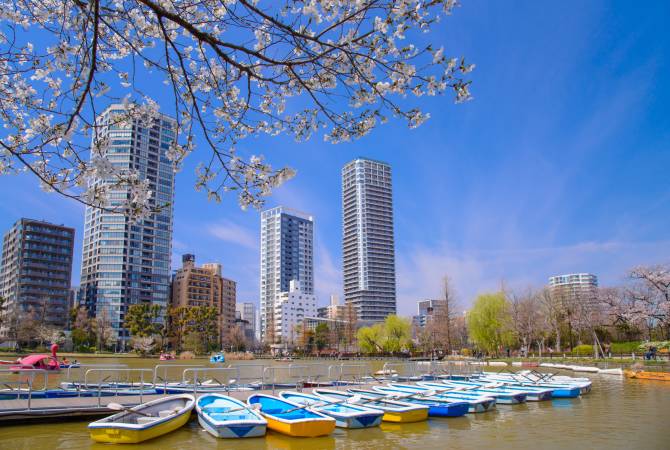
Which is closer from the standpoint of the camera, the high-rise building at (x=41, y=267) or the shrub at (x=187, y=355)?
the shrub at (x=187, y=355)

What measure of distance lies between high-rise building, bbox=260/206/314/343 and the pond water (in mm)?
155867

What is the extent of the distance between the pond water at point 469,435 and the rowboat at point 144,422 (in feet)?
0.70

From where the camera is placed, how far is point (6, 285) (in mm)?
96938

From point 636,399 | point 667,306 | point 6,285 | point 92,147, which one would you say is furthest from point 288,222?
point 92,147

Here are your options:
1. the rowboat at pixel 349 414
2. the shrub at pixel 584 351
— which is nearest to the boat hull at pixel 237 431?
the rowboat at pixel 349 414

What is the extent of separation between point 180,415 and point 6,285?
348 ft

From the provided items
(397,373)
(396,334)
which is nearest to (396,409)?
(397,373)

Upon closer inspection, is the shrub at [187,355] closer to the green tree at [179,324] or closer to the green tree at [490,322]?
the green tree at [179,324]

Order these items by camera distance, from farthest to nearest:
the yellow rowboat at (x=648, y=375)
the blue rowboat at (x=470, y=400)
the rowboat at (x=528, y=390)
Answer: the yellow rowboat at (x=648, y=375)
the rowboat at (x=528, y=390)
the blue rowboat at (x=470, y=400)

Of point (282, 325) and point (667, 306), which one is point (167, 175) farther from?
point (667, 306)

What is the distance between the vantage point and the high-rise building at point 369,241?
154375 mm

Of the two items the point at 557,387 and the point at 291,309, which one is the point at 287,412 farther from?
the point at 291,309

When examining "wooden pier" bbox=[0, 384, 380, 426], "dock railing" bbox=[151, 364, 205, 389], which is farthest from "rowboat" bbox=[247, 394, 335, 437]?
"dock railing" bbox=[151, 364, 205, 389]

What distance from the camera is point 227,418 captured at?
12102mm
